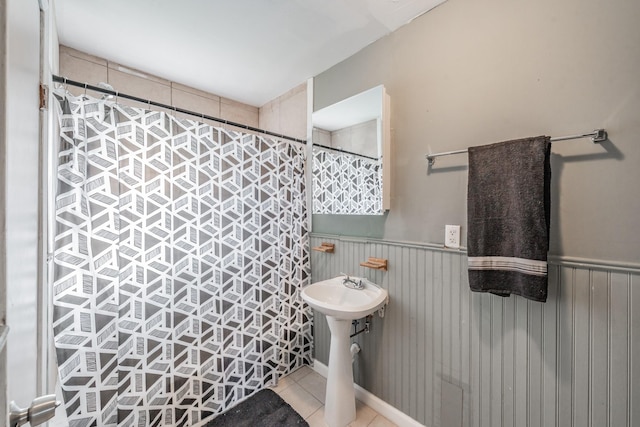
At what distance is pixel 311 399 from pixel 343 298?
77 centimetres

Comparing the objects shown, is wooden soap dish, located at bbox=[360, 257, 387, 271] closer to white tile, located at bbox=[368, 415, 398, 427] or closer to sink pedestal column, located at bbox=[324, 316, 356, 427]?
sink pedestal column, located at bbox=[324, 316, 356, 427]

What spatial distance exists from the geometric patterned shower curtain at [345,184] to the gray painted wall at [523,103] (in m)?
0.12

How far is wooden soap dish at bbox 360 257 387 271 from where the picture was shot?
1.62 meters

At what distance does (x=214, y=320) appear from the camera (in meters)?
1.65

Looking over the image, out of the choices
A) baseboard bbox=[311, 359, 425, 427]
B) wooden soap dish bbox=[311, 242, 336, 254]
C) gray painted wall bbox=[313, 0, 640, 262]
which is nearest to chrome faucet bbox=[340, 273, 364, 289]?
wooden soap dish bbox=[311, 242, 336, 254]

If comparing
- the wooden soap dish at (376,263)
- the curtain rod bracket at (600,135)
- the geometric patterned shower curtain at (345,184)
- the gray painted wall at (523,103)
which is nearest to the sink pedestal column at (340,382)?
the wooden soap dish at (376,263)

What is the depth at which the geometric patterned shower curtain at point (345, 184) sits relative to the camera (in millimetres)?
1664

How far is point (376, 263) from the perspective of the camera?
1.64 meters

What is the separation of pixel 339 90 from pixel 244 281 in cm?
158

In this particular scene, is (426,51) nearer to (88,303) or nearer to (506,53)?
(506,53)

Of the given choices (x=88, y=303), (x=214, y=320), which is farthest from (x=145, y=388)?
(x=88, y=303)

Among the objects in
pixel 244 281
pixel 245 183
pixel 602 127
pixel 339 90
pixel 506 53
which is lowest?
pixel 244 281

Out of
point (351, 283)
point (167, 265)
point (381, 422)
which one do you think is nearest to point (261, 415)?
point (381, 422)

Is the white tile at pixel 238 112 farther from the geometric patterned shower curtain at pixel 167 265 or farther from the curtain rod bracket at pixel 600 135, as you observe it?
the curtain rod bracket at pixel 600 135
